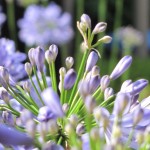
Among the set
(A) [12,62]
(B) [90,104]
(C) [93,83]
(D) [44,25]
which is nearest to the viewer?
(B) [90,104]

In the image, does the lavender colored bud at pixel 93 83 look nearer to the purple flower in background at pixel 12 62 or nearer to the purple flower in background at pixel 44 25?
the purple flower in background at pixel 12 62

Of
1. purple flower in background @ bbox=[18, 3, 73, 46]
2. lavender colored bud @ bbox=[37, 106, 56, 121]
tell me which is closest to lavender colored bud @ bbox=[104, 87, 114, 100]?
lavender colored bud @ bbox=[37, 106, 56, 121]

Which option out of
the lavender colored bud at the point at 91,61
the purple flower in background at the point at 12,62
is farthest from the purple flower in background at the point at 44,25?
the lavender colored bud at the point at 91,61

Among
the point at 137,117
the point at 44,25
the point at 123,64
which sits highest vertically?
the point at 44,25

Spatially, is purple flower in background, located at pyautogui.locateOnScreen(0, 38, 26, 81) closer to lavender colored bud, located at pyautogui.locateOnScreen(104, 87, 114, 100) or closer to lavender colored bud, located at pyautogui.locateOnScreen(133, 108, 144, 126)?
lavender colored bud, located at pyautogui.locateOnScreen(104, 87, 114, 100)

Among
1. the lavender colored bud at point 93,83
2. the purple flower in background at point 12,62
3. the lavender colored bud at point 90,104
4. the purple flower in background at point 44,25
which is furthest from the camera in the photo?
the purple flower in background at point 44,25

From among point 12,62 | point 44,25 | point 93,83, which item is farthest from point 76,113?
point 44,25

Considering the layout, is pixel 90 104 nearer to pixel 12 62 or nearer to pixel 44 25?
→ pixel 12 62

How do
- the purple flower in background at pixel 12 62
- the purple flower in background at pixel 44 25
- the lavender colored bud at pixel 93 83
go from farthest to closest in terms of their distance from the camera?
the purple flower in background at pixel 44 25 < the purple flower in background at pixel 12 62 < the lavender colored bud at pixel 93 83

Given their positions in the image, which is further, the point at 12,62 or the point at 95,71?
the point at 12,62

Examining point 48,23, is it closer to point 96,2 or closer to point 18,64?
point 18,64
